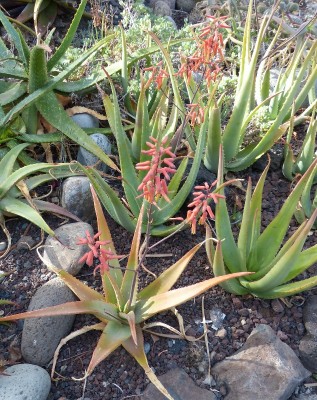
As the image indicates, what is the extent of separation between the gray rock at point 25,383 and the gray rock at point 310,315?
39.5 inches

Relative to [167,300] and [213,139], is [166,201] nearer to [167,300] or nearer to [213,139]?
[213,139]

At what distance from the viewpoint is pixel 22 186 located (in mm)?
2291

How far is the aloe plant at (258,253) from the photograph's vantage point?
180cm

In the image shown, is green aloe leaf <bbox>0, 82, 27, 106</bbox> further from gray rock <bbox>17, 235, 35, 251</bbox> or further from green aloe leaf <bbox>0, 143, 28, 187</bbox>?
gray rock <bbox>17, 235, 35, 251</bbox>

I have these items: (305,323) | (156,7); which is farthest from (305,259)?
(156,7)

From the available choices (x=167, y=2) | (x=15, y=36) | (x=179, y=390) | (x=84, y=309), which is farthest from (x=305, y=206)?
(x=167, y=2)

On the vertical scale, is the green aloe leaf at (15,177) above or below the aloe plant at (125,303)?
above

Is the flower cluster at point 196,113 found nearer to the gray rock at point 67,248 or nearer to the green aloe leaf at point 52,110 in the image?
the green aloe leaf at point 52,110

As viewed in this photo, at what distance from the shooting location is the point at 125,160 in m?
2.19

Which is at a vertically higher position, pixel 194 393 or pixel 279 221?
pixel 279 221

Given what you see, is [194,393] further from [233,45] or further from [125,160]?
[233,45]

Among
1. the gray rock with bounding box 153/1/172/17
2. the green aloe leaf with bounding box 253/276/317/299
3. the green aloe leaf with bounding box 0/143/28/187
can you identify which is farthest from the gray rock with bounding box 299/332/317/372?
the gray rock with bounding box 153/1/172/17

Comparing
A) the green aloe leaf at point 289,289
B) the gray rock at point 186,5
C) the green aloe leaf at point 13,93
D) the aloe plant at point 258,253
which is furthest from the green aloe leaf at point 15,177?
the gray rock at point 186,5

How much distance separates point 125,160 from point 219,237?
0.57 metres
